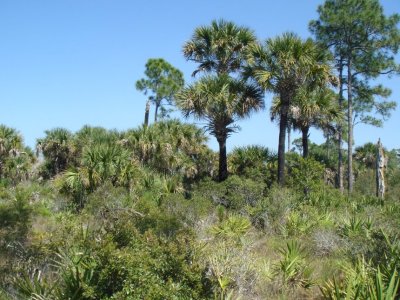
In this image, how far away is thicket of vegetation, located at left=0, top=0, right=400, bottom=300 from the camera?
25.7ft

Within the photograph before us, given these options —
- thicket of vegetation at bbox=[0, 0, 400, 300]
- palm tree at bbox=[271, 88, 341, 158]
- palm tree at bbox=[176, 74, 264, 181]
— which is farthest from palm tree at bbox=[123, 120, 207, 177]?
palm tree at bbox=[271, 88, 341, 158]

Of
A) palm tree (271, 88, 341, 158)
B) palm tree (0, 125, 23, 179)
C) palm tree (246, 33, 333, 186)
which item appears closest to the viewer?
palm tree (246, 33, 333, 186)

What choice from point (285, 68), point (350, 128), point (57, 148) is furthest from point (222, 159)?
point (57, 148)

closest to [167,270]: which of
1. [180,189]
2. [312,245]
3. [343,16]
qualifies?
[312,245]

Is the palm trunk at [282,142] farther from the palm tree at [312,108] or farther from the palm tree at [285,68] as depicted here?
the palm tree at [312,108]

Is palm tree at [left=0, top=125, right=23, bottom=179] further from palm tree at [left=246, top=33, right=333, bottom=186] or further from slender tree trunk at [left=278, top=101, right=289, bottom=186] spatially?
slender tree trunk at [left=278, top=101, right=289, bottom=186]

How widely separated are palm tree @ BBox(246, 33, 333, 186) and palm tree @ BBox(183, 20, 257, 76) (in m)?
3.28

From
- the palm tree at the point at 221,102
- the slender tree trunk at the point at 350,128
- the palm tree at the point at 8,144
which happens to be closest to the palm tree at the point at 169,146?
the palm tree at the point at 221,102

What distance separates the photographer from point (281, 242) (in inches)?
531

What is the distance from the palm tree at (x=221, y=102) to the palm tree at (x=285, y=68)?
1173mm

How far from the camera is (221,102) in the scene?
2255 centimetres

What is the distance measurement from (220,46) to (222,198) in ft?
30.4

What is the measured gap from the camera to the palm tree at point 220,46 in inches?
1009

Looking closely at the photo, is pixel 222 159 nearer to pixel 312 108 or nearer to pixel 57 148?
pixel 312 108
